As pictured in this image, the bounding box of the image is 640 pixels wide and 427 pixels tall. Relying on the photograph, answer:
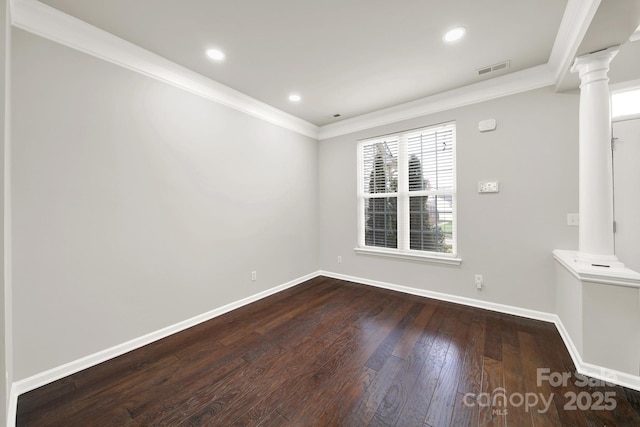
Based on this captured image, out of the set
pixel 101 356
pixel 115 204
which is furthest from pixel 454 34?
pixel 101 356

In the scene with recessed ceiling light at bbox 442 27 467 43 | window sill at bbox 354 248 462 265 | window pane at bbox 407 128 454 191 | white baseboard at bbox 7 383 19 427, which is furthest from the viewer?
window pane at bbox 407 128 454 191

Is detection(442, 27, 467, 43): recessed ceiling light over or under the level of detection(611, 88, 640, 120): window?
over

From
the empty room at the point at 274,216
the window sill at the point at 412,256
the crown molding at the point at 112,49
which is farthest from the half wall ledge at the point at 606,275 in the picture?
the crown molding at the point at 112,49

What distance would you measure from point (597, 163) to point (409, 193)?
6.22 feet

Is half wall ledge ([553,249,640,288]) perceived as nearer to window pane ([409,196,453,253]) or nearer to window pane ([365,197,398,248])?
window pane ([409,196,453,253])

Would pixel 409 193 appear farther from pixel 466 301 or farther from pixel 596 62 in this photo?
pixel 596 62

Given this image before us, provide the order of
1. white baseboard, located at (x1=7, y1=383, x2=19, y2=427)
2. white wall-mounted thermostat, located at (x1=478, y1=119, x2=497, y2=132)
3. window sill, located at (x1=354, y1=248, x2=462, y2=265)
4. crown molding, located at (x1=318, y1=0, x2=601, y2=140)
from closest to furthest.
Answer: white baseboard, located at (x1=7, y1=383, x2=19, y2=427), crown molding, located at (x1=318, y1=0, x2=601, y2=140), white wall-mounted thermostat, located at (x1=478, y1=119, x2=497, y2=132), window sill, located at (x1=354, y1=248, x2=462, y2=265)

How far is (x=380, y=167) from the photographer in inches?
156

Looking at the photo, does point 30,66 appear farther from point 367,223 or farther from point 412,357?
point 367,223

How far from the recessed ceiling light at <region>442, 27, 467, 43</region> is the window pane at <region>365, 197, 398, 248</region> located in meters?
2.10

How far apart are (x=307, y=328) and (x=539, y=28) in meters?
3.45

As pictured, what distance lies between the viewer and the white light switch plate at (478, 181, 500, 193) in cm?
290

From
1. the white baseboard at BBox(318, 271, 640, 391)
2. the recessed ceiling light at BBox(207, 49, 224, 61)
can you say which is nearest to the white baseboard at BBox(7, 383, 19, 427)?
the recessed ceiling light at BBox(207, 49, 224, 61)

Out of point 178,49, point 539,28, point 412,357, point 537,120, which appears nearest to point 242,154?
point 178,49
